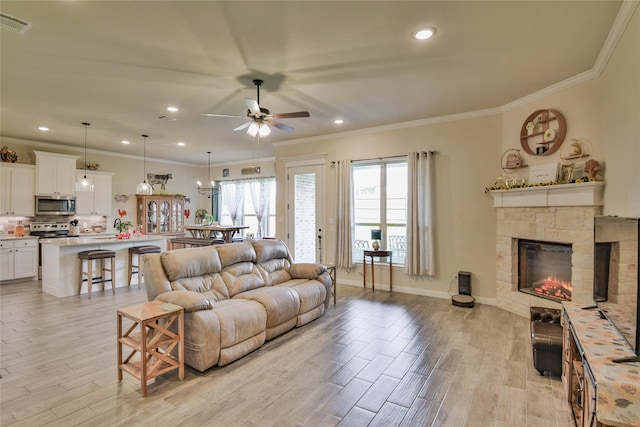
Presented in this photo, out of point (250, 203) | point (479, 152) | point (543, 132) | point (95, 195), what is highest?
point (543, 132)

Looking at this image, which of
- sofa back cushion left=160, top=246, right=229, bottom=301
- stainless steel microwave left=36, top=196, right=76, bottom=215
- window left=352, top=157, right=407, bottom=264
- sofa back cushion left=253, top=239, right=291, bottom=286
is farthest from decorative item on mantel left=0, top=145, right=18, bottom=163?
window left=352, top=157, right=407, bottom=264

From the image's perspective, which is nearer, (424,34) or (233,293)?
(424,34)

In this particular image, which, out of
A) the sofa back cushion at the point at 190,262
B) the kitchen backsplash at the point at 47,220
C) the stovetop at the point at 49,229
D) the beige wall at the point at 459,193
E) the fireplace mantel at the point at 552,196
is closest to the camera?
the sofa back cushion at the point at 190,262

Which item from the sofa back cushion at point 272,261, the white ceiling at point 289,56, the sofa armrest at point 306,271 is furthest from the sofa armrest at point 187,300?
the white ceiling at point 289,56

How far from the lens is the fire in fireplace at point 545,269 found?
4.16 m

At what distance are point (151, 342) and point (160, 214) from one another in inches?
285

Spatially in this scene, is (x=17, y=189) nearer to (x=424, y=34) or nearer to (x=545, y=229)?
(x=424, y=34)

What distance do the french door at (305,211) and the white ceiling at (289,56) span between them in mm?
1673

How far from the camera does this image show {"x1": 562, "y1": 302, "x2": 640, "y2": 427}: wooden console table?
148 cm

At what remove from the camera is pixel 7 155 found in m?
6.37

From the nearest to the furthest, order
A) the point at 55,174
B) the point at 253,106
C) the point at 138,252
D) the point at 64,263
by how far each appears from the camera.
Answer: the point at 253,106 < the point at 64,263 < the point at 138,252 < the point at 55,174

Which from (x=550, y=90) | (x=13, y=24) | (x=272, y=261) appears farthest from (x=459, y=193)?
(x=13, y=24)

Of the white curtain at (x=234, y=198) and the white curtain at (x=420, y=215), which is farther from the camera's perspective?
the white curtain at (x=234, y=198)

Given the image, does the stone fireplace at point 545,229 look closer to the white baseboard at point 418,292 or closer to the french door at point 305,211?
the white baseboard at point 418,292
